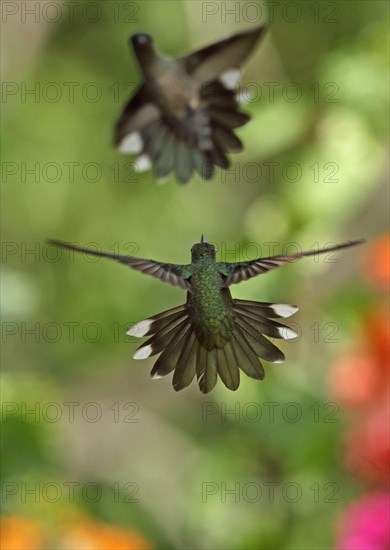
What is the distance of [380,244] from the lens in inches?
45.1

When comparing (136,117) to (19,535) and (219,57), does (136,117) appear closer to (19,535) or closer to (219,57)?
(219,57)

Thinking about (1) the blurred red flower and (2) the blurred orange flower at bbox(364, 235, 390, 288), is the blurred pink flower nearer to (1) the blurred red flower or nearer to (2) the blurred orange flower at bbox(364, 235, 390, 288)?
(1) the blurred red flower

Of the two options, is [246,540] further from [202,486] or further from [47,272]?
[47,272]

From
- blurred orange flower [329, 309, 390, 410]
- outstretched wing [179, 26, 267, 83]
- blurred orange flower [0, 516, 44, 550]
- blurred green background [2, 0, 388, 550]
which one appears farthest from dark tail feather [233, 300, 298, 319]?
blurred orange flower [329, 309, 390, 410]

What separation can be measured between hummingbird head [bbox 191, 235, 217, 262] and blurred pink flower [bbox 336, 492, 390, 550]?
2.15 feet

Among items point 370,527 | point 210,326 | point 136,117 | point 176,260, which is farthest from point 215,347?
point 176,260

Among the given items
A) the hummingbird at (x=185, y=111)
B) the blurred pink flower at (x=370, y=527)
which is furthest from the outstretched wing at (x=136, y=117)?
the blurred pink flower at (x=370, y=527)

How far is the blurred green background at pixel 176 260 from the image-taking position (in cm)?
125

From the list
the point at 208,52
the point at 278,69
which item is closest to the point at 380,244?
the point at 278,69

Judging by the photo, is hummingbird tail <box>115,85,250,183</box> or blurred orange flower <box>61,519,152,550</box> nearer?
hummingbird tail <box>115,85,250,183</box>

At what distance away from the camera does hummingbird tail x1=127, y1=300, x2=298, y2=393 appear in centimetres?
36

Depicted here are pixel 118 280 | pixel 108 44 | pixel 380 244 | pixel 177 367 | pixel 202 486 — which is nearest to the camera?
pixel 177 367

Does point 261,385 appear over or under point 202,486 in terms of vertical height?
over

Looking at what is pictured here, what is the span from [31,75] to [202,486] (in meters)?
0.83
